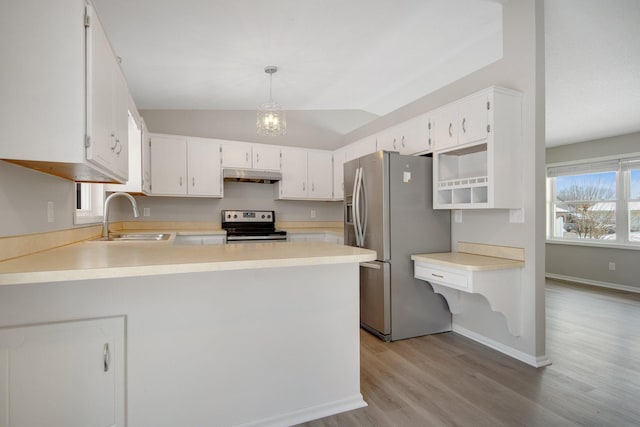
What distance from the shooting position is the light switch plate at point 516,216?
262 cm

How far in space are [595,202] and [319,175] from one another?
460 cm

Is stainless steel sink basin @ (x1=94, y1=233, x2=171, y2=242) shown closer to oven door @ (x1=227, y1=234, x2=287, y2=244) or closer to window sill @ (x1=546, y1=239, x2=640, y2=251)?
oven door @ (x1=227, y1=234, x2=287, y2=244)

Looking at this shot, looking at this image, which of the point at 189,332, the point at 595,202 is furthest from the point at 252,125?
the point at 595,202

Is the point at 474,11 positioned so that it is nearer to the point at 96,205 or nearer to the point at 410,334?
the point at 410,334

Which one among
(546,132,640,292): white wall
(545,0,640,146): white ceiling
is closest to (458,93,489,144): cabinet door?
(545,0,640,146): white ceiling

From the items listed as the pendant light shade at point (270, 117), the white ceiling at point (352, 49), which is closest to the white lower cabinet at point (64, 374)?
the white ceiling at point (352, 49)

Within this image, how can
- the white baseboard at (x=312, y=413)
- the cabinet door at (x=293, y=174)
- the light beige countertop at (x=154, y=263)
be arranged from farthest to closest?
the cabinet door at (x=293, y=174), the white baseboard at (x=312, y=413), the light beige countertop at (x=154, y=263)

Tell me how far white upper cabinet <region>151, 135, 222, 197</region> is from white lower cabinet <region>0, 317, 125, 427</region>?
2.96 metres

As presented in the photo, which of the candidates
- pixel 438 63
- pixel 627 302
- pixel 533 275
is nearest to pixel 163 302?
pixel 533 275

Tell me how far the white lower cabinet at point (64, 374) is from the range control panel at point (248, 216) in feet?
10.5

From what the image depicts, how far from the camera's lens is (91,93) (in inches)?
52.4

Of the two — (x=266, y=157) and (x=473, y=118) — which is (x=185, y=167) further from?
(x=473, y=118)

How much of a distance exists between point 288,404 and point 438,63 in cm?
339

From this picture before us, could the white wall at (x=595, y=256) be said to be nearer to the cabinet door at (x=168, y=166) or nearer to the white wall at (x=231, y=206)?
the white wall at (x=231, y=206)
